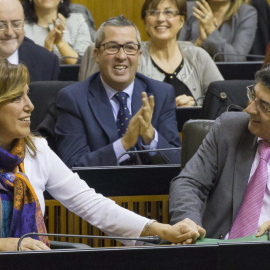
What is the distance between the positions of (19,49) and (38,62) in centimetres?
10

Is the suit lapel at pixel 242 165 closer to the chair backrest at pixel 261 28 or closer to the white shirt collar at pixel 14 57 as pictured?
the white shirt collar at pixel 14 57

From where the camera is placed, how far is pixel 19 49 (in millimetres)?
3621

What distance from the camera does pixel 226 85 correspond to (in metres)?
3.13

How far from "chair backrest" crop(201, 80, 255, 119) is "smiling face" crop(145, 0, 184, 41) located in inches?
26.3

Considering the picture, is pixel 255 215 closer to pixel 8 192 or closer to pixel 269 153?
pixel 269 153

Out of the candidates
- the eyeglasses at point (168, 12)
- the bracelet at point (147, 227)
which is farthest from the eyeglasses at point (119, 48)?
the bracelet at point (147, 227)

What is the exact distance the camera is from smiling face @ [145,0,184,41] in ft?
12.2

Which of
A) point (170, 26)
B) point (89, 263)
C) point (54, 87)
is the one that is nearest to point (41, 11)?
point (170, 26)

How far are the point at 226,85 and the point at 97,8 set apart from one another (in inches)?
101

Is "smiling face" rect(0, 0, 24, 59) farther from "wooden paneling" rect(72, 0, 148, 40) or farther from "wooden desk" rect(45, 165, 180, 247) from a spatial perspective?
"wooden paneling" rect(72, 0, 148, 40)

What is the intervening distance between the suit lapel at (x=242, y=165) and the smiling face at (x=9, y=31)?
1515 mm

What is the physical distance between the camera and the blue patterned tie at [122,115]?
300 cm

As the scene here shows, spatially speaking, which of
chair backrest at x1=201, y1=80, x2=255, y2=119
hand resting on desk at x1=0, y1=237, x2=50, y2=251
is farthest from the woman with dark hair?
hand resting on desk at x1=0, y1=237, x2=50, y2=251

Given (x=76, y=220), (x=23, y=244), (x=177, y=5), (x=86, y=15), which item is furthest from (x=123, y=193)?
(x=86, y=15)
